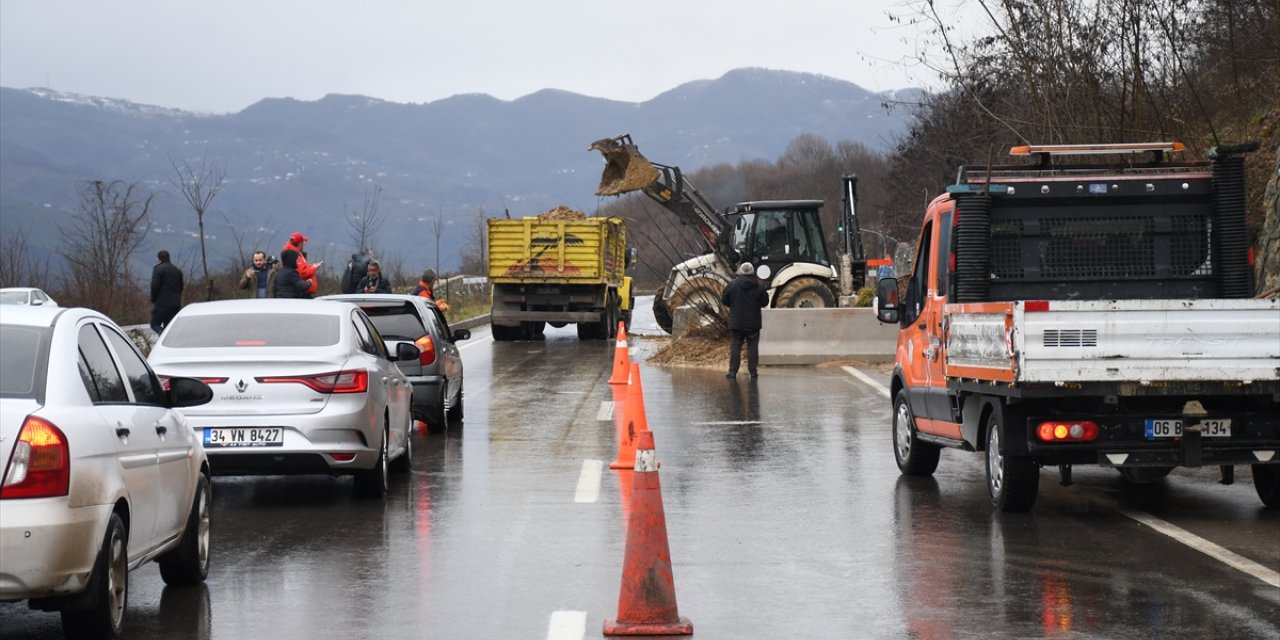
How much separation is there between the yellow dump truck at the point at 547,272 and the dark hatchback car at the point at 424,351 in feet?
62.6

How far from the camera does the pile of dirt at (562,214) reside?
39978mm

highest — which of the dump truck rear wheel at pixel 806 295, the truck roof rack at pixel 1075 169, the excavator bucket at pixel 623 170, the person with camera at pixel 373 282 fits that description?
the excavator bucket at pixel 623 170

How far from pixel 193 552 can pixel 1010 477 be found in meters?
5.15

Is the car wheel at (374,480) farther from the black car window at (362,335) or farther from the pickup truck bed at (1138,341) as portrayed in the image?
the pickup truck bed at (1138,341)

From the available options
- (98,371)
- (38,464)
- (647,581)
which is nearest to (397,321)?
(98,371)

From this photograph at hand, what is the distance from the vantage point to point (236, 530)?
10750 mm

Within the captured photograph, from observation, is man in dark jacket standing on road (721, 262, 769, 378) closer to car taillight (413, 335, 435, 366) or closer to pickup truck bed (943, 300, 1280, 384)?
car taillight (413, 335, 435, 366)

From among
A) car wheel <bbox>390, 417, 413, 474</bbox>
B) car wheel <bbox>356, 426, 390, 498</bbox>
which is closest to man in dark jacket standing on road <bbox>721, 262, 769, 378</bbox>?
car wheel <bbox>390, 417, 413, 474</bbox>

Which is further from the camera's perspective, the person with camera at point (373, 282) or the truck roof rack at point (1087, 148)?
the person with camera at point (373, 282)

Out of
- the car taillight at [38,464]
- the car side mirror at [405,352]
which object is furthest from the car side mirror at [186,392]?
the car side mirror at [405,352]

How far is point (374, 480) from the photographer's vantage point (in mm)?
12180

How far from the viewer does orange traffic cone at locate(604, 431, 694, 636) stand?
731 cm

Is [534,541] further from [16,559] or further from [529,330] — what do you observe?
[529,330]

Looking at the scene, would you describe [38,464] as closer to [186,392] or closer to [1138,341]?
[186,392]
